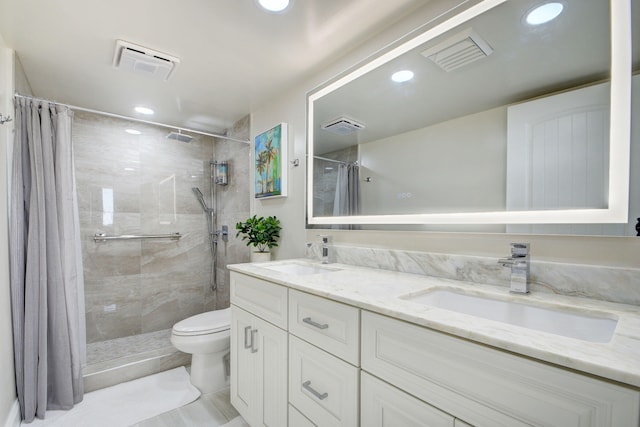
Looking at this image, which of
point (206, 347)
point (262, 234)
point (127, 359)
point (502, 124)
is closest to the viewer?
point (502, 124)

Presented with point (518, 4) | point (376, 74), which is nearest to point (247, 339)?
point (376, 74)

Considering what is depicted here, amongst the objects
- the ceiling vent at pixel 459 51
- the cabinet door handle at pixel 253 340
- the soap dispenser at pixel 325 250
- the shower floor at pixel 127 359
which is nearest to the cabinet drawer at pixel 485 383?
the cabinet door handle at pixel 253 340

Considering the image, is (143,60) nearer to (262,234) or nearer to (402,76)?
(262,234)

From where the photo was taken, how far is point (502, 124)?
44.9 inches

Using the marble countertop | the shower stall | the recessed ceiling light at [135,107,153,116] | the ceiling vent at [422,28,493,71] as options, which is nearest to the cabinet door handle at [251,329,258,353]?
the marble countertop

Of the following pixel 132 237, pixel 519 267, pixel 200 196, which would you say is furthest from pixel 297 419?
pixel 200 196

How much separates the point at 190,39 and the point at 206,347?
6.33 ft

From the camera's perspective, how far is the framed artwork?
217 centimetres

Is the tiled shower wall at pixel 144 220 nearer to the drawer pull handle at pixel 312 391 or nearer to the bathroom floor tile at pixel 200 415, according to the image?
the bathroom floor tile at pixel 200 415

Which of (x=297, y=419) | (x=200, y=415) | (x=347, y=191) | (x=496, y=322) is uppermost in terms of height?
(x=347, y=191)

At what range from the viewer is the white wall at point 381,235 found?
917 mm

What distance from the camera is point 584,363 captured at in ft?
1.68

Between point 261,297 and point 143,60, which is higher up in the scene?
point 143,60

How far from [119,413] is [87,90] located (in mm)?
2294
